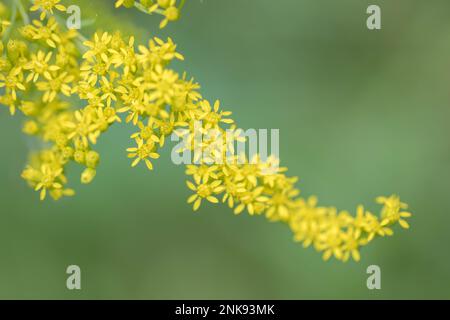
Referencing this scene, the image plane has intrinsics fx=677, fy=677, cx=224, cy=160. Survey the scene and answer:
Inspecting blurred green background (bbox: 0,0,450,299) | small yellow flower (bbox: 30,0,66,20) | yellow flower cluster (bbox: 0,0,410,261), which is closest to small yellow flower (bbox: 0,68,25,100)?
yellow flower cluster (bbox: 0,0,410,261)

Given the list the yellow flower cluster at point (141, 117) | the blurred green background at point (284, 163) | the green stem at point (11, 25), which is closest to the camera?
the yellow flower cluster at point (141, 117)

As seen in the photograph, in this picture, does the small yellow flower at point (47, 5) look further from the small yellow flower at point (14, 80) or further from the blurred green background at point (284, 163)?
the blurred green background at point (284, 163)

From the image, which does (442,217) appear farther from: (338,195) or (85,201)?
(85,201)

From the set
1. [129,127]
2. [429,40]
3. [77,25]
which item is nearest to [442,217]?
[429,40]

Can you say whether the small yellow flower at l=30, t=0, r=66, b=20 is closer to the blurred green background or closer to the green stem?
the green stem

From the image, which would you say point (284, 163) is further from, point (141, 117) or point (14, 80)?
point (14, 80)

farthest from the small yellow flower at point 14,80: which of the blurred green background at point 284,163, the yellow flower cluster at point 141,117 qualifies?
the blurred green background at point 284,163
